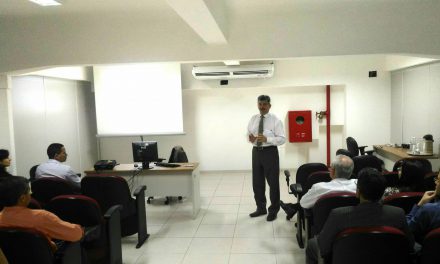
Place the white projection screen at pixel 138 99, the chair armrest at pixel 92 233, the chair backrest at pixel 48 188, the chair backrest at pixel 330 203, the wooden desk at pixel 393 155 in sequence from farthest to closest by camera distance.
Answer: the white projection screen at pixel 138 99, the wooden desk at pixel 393 155, the chair backrest at pixel 48 188, the chair armrest at pixel 92 233, the chair backrest at pixel 330 203

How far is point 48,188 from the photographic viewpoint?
3375 millimetres

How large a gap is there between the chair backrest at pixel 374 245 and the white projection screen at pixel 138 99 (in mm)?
4909

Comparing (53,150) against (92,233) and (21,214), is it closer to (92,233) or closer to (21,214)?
(92,233)

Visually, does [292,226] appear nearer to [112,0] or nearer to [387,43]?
[387,43]

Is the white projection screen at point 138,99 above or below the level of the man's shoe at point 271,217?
above

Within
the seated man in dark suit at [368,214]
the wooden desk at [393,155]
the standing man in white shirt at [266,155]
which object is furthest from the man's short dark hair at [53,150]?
the wooden desk at [393,155]

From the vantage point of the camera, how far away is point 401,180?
2992 millimetres

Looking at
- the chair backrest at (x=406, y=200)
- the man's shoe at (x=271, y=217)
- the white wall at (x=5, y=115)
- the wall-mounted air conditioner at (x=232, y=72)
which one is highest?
the wall-mounted air conditioner at (x=232, y=72)

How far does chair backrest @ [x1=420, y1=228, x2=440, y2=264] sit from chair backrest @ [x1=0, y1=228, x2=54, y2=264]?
2119mm

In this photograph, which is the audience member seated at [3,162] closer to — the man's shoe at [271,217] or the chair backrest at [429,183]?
the man's shoe at [271,217]

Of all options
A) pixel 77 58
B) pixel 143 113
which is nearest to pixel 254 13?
pixel 77 58

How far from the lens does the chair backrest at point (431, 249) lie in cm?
174

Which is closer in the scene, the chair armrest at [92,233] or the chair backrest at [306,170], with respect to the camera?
the chair armrest at [92,233]

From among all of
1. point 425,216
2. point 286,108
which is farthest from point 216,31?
point 286,108
